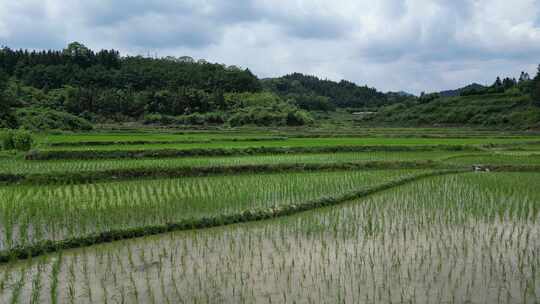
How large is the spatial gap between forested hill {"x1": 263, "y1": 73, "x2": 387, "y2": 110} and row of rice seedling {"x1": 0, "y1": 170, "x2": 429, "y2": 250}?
2488 inches

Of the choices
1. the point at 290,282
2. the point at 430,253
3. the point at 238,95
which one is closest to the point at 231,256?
the point at 290,282

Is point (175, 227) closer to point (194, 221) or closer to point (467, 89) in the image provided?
point (194, 221)

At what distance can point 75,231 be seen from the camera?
6.21 metres

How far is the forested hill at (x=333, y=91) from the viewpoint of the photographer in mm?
83625

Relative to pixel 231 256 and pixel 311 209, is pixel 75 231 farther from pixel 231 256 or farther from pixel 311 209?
pixel 311 209

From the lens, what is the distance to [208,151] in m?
15.5

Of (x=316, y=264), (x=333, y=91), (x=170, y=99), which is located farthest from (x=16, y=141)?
(x=333, y=91)

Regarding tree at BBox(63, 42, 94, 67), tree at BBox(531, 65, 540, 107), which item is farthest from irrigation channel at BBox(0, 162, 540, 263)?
tree at BBox(63, 42, 94, 67)

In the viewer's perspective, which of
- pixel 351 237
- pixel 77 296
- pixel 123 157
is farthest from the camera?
pixel 123 157

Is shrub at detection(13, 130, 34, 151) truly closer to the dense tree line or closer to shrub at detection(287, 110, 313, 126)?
the dense tree line

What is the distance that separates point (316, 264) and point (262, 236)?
138 centimetres

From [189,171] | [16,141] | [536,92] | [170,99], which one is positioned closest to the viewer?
[189,171]

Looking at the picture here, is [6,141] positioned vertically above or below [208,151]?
above

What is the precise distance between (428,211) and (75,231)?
5.86 metres
